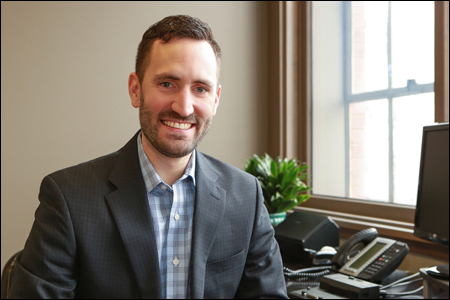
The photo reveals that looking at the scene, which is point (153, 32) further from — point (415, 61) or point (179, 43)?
point (415, 61)

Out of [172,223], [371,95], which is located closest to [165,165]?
[172,223]

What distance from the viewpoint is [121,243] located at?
38.9 inches

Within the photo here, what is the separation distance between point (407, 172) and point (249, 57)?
1257 millimetres

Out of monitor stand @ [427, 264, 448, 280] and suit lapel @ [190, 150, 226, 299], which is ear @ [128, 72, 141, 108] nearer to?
suit lapel @ [190, 150, 226, 299]

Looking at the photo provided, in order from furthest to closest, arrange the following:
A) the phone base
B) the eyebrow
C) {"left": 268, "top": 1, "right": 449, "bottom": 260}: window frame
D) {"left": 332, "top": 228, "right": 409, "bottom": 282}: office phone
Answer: {"left": 268, "top": 1, "right": 449, "bottom": 260}: window frame < {"left": 332, "top": 228, "right": 409, "bottom": 282}: office phone < the phone base < the eyebrow

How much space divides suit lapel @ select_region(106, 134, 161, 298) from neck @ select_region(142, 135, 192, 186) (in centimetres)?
5

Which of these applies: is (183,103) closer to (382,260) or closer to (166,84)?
(166,84)

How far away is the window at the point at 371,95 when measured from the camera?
2.09 m

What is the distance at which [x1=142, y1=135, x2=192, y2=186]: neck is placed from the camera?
110 cm

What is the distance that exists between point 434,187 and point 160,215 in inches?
33.1

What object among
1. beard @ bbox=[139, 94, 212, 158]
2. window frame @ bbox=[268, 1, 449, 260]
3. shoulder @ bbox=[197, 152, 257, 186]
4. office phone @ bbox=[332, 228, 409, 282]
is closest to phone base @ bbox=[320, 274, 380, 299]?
office phone @ bbox=[332, 228, 409, 282]

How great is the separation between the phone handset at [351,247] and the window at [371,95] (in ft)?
1.76

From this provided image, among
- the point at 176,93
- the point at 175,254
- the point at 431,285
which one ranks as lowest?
the point at 431,285

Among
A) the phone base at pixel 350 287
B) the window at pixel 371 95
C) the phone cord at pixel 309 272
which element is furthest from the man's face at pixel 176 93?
the window at pixel 371 95
